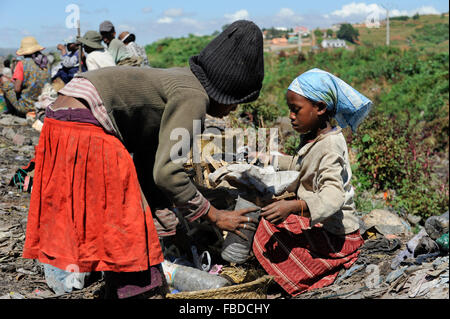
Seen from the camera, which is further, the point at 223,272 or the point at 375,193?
the point at 375,193

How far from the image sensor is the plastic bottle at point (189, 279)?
102 inches

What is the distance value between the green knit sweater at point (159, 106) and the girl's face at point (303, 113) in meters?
0.87

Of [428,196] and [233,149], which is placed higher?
[233,149]

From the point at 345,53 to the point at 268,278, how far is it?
1718 cm

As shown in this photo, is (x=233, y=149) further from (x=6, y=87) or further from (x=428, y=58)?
(x=428, y=58)

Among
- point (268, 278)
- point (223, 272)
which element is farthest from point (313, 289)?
point (223, 272)

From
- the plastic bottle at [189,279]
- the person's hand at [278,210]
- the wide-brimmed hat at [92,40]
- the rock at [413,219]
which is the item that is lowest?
the rock at [413,219]

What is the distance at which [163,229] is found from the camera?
97.1 inches

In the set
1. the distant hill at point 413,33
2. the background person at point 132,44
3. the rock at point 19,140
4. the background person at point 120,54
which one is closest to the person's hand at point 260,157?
the background person at point 120,54

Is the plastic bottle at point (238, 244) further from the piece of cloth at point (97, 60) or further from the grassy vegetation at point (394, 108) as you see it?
the piece of cloth at point (97, 60)

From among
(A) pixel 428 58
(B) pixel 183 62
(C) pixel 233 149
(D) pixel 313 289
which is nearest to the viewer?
(D) pixel 313 289

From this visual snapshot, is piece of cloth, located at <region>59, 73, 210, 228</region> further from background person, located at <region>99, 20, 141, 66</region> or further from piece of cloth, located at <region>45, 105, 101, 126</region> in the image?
background person, located at <region>99, 20, 141, 66</region>

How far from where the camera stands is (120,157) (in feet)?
6.83

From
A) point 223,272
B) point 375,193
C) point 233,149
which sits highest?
point 233,149
